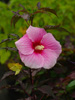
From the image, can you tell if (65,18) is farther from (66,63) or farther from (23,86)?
(23,86)

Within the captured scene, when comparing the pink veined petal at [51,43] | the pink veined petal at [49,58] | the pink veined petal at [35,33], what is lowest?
the pink veined petal at [49,58]

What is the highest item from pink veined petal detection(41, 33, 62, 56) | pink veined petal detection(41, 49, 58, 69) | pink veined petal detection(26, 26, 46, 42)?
pink veined petal detection(26, 26, 46, 42)

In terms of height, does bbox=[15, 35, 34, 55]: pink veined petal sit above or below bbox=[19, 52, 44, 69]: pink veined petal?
above

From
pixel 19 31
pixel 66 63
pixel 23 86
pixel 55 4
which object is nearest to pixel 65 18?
pixel 55 4

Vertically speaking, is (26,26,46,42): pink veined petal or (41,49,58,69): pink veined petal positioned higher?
(26,26,46,42): pink veined petal

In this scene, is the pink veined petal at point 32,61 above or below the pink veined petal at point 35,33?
below
